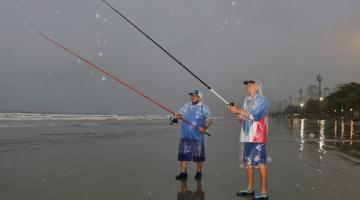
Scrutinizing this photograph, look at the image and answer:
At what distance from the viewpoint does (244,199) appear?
541cm

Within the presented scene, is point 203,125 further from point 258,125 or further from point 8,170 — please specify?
point 8,170

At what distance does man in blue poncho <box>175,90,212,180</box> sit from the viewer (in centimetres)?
703

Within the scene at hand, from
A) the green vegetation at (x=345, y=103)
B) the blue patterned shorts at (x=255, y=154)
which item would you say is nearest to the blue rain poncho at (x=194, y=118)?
the blue patterned shorts at (x=255, y=154)

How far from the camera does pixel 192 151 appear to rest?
704cm

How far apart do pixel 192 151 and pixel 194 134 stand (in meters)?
0.32

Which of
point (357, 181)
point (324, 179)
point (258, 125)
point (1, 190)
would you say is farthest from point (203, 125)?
point (1, 190)

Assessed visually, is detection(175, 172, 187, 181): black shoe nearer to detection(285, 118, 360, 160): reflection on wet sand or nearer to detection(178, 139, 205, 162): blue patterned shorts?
detection(178, 139, 205, 162): blue patterned shorts

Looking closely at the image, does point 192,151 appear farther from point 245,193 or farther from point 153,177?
point 245,193

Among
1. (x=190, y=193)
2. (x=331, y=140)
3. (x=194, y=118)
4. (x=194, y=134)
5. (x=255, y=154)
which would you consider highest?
(x=194, y=118)

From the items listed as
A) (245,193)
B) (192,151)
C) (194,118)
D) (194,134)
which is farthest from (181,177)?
(245,193)

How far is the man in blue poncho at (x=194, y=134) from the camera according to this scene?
7.03 m

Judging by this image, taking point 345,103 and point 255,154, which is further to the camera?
point 345,103

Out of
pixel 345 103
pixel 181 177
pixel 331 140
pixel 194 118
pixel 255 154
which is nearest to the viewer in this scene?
pixel 255 154

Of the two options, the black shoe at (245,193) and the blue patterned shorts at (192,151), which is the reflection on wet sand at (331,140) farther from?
the black shoe at (245,193)
